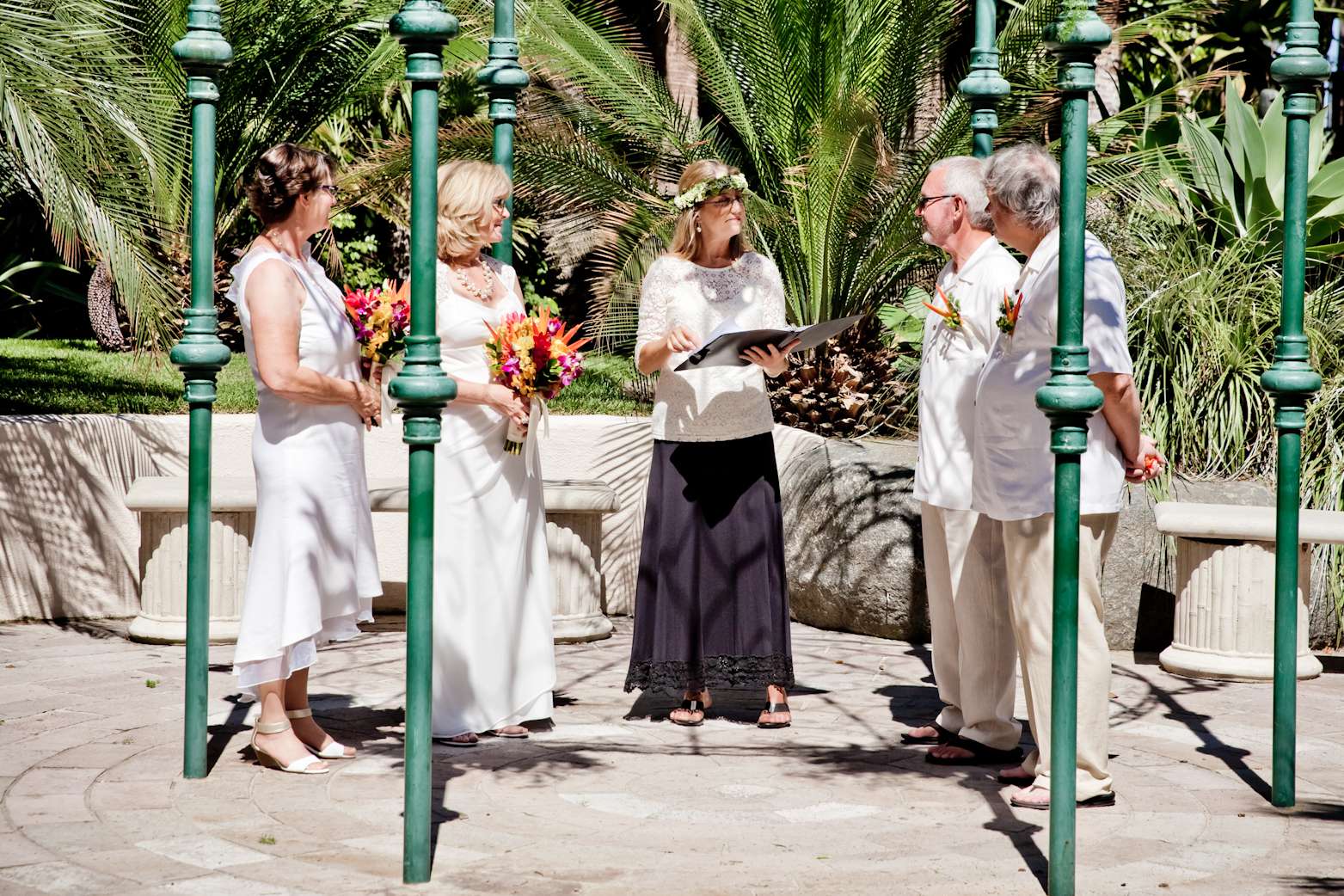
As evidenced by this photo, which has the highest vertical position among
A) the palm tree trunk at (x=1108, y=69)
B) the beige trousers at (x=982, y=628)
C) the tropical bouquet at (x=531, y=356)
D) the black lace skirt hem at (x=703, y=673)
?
the palm tree trunk at (x=1108, y=69)

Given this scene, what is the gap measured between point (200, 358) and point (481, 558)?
1200mm

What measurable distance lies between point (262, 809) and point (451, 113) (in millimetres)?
9434

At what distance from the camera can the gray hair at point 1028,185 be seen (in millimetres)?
4594

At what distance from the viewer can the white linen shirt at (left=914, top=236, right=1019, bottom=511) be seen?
17.1 feet

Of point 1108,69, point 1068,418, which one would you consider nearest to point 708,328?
point 1068,418

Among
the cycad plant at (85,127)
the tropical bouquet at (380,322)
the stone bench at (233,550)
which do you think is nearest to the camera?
the tropical bouquet at (380,322)

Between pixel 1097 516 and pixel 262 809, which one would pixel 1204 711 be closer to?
pixel 1097 516

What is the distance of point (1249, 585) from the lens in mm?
6871

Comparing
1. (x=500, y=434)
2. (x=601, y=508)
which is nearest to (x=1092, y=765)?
(x=500, y=434)

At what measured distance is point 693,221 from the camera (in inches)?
227

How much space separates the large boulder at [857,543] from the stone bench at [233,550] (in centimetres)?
99

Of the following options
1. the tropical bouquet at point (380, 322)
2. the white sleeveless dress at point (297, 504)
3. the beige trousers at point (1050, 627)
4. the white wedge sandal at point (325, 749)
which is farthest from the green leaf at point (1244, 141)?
the white wedge sandal at point (325, 749)

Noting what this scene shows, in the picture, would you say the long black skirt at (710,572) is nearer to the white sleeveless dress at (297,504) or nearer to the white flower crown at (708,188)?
the white flower crown at (708,188)

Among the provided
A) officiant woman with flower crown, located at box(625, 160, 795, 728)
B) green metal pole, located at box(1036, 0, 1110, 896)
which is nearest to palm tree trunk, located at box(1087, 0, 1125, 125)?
officiant woman with flower crown, located at box(625, 160, 795, 728)
